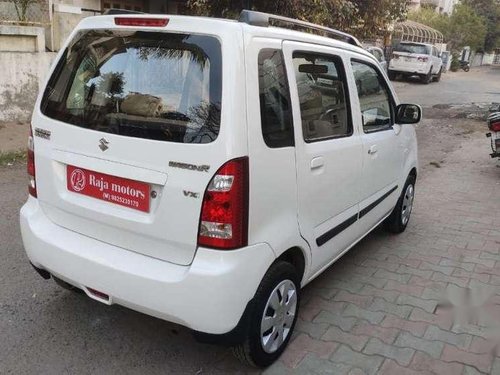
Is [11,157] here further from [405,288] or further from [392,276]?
[405,288]

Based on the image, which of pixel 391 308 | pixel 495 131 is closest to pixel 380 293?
pixel 391 308

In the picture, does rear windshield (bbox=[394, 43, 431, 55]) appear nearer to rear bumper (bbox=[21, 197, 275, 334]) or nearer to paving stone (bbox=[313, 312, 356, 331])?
paving stone (bbox=[313, 312, 356, 331])

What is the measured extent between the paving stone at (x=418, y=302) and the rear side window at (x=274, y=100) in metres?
1.69

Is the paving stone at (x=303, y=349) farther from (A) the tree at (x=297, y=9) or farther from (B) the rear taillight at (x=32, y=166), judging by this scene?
(A) the tree at (x=297, y=9)

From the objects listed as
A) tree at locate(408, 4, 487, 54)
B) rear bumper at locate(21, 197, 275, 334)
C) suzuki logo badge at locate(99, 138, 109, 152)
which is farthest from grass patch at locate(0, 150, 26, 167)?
tree at locate(408, 4, 487, 54)

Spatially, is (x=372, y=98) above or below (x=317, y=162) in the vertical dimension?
above

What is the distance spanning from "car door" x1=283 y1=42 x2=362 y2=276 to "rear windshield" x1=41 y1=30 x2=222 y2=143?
1.82 feet

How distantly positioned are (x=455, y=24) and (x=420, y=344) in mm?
41904

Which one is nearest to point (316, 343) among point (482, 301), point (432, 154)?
point (482, 301)

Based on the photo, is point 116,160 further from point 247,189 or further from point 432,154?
point 432,154

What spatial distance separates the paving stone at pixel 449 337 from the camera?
3.13 meters

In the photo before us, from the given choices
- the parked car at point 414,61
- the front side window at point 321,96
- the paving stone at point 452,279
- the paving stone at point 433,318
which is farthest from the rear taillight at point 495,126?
the parked car at point 414,61

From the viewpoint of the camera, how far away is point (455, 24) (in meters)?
39.7

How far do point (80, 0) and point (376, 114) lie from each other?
336 inches
